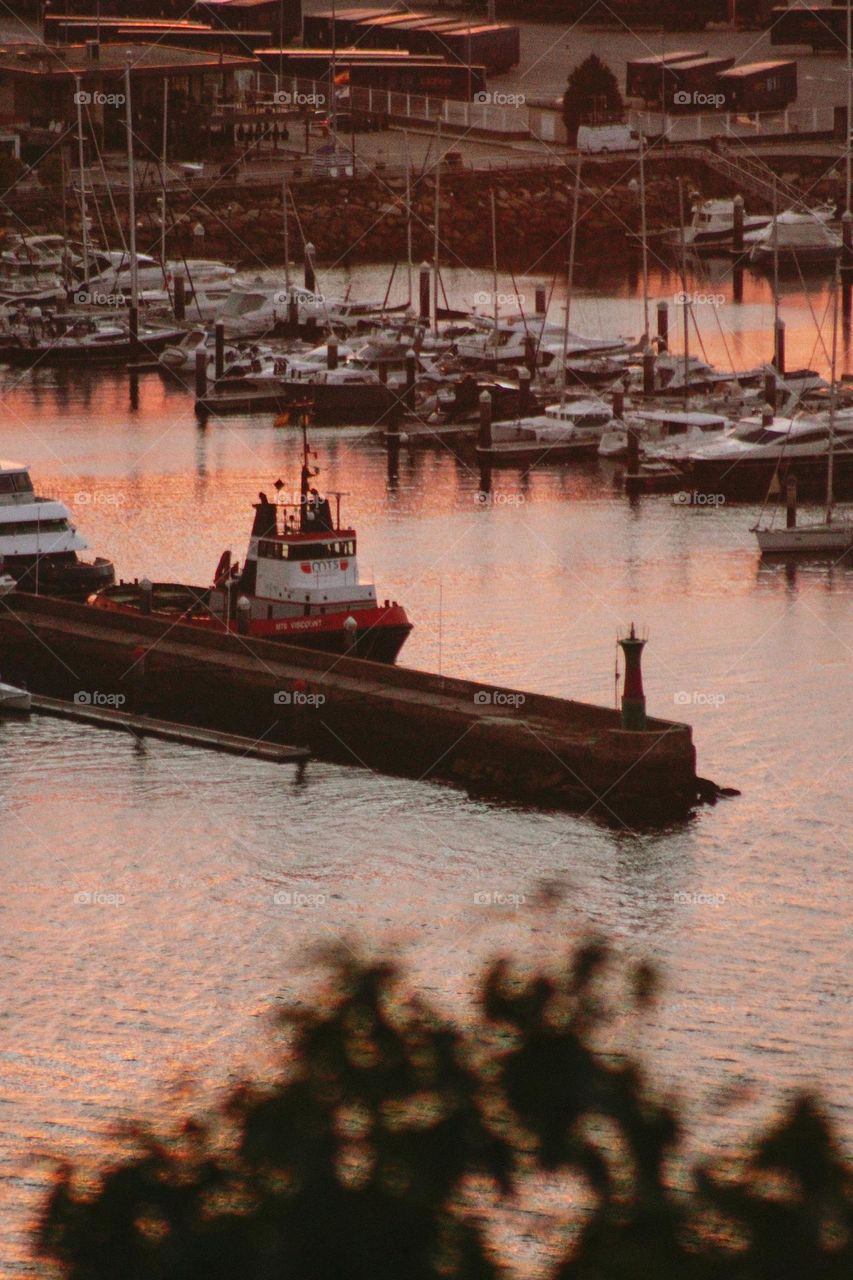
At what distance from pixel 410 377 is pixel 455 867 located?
30387 mm

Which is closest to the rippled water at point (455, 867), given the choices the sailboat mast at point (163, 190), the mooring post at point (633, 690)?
the mooring post at point (633, 690)

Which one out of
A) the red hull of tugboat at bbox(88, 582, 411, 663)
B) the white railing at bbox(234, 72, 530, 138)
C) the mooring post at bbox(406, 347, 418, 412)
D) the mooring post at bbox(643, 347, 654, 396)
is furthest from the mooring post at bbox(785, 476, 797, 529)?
the white railing at bbox(234, 72, 530, 138)

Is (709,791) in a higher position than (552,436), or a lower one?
lower

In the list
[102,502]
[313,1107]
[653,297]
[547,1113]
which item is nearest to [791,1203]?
[547,1113]

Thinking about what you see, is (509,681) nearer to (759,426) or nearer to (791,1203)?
(759,426)

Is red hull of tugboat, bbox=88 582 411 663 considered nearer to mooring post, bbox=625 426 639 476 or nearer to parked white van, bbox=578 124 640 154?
mooring post, bbox=625 426 639 476

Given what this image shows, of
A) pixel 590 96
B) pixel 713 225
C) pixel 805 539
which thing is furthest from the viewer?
pixel 590 96

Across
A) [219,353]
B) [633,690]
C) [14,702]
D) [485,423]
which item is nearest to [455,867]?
[633,690]

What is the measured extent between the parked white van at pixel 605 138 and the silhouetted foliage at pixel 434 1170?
80327 mm

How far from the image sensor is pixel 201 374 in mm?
58562

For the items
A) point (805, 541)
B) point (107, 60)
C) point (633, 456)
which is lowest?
point (805, 541)

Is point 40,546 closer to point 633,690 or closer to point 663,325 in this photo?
point 633,690

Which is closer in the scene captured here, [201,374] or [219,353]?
[201,374]

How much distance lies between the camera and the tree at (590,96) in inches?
3447
